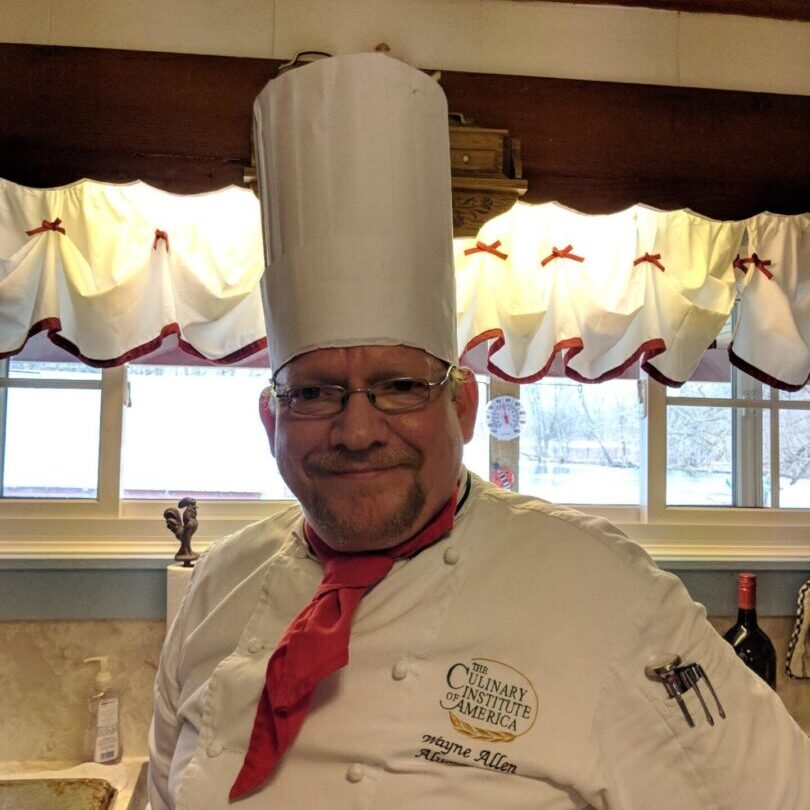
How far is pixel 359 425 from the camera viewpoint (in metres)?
0.79

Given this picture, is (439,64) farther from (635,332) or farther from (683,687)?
(683,687)

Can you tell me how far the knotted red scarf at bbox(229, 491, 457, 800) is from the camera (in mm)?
753

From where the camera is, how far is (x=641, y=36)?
58.5 inches

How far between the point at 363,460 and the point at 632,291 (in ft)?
2.90

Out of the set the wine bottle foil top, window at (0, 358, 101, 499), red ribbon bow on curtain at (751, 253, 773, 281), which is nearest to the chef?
the wine bottle foil top

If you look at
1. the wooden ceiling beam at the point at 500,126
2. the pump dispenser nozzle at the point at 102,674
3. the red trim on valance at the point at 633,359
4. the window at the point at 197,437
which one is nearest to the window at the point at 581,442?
the red trim on valance at the point at 633,359

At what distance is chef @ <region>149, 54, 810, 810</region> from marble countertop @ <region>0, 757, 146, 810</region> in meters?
0.44

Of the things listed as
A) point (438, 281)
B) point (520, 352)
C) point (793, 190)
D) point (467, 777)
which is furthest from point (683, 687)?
point (793, 190)

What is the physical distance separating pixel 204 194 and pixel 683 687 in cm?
116

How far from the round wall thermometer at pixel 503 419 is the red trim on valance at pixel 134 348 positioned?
21.6 inches

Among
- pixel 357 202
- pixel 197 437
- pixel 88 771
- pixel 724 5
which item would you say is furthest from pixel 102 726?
pixel 724 5

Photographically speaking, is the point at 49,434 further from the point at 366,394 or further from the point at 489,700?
the point at 489,700

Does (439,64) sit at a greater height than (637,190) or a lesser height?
greater

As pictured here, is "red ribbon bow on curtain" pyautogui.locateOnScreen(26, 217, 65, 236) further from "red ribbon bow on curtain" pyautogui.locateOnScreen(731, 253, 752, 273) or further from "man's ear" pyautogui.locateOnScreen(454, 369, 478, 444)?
"red ribbon bow on curtain" pyautogui.locateOnScreen(731, 253, 752, 273)
